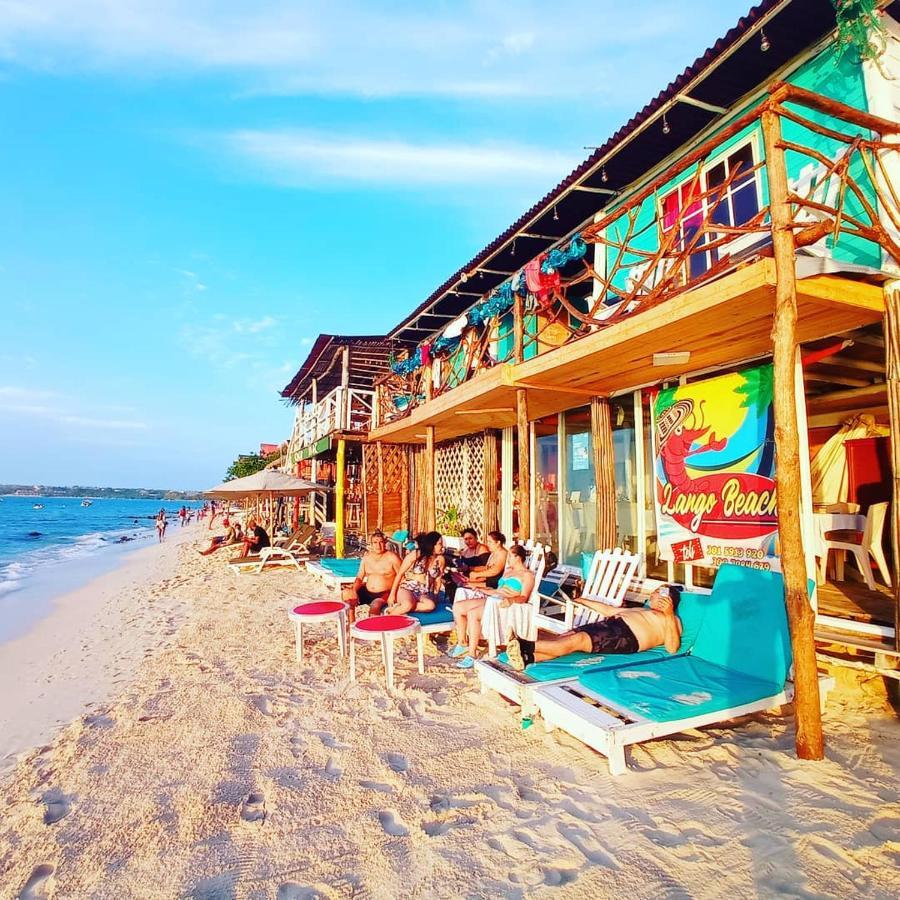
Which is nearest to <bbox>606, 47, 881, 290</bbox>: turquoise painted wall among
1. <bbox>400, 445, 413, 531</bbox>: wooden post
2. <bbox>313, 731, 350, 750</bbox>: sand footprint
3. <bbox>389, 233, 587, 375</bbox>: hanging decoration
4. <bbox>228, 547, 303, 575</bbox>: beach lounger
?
<bbox>389, 233, 587, 375</bbox>: hanging decoration

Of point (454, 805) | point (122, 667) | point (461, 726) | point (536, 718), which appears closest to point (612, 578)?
point (536, 718)

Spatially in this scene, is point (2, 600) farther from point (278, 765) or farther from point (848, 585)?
point (848, 585)

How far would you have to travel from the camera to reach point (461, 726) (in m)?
3.65

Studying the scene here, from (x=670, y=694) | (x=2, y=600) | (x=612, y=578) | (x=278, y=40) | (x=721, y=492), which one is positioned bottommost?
(x=2, y=600)

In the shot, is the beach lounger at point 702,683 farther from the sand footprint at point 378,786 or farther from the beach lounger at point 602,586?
the beach lounger at point 602,586

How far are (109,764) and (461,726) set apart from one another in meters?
2.23

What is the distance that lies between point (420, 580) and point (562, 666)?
3.99m

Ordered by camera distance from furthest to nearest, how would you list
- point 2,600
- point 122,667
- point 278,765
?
point 2,600 < point 122,667 < point 278,765

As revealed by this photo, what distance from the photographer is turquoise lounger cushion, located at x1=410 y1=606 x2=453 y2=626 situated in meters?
5.02

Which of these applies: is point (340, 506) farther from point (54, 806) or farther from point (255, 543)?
point (54, 806)

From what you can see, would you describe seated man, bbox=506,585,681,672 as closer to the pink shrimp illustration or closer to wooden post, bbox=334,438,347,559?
the pink shrimp illustration

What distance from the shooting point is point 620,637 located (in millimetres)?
4078

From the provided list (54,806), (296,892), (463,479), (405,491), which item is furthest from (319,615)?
(405,491)

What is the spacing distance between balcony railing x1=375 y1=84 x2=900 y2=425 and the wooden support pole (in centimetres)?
159
